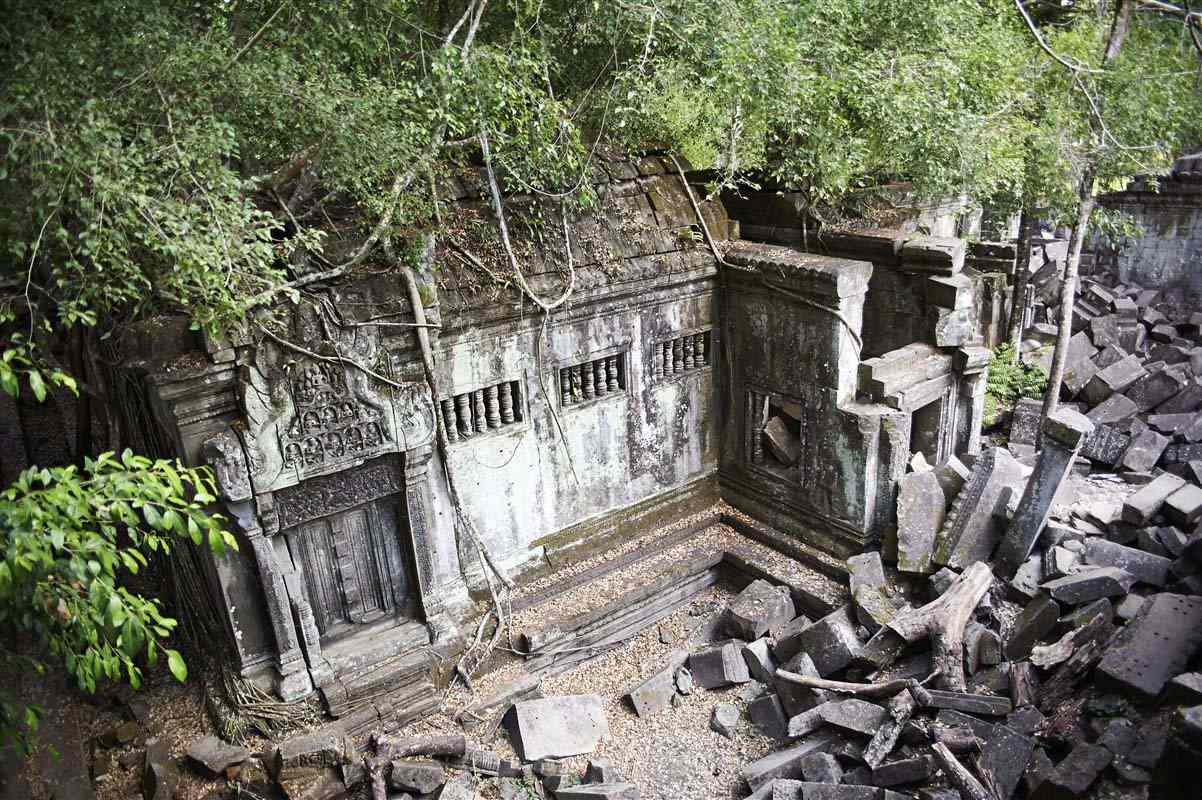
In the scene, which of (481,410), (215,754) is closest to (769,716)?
(481,410)

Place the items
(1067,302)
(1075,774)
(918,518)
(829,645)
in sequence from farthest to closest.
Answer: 1. (1067,302)
2. (918,518)
3. (829,645)
4. (1075,774)

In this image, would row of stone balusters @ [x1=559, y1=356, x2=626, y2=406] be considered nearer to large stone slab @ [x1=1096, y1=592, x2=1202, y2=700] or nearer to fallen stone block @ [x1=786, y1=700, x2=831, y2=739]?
fallen stone block @ [x1=786, y1=700, x2=831, y2=739]

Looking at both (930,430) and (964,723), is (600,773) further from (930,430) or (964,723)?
(930,430)

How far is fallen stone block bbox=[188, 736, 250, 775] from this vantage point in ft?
18.2

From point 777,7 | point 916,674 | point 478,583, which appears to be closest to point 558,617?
point 478,583

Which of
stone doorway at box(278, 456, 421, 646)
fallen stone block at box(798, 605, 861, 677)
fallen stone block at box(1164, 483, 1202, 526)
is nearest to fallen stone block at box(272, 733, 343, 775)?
stone doorway at box(278, 456, 421, 646)

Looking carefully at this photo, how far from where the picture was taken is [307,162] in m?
5.70

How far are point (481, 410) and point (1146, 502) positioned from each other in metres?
6.42

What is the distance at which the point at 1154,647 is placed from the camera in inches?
206

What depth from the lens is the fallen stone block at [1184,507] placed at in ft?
22.9

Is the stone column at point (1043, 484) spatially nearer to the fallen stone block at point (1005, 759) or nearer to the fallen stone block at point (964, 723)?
the fallen stone block at point (964, 723)

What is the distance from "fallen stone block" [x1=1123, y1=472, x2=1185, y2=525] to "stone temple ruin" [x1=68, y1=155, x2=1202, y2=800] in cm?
5

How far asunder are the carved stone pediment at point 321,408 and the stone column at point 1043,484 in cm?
528

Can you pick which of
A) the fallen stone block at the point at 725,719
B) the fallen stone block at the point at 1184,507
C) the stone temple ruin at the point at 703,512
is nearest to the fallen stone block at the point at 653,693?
the stone temple ruin at the point at 703,512
